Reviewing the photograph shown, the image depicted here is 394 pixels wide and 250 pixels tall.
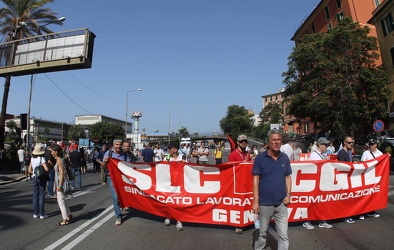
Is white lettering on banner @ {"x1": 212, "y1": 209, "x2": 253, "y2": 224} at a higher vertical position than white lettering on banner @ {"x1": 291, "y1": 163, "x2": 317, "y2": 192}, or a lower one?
lower

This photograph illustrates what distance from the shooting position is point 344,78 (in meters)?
31.1

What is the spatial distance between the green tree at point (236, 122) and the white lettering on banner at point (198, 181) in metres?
91.9

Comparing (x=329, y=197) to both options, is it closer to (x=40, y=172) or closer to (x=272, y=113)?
(x=40, y=172)

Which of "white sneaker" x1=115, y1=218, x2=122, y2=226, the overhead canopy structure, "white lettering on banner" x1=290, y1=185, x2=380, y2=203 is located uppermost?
the overhead canopy structure

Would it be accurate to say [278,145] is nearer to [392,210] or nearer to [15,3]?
[392,210]

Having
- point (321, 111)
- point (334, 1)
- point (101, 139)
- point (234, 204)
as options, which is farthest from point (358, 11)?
point (101, 139)

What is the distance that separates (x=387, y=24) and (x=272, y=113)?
61740mm

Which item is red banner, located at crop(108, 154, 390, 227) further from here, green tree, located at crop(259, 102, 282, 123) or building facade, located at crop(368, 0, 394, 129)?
green tree, located at crop(259, 102, 282, 123)

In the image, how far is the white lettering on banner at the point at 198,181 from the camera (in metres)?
6.15

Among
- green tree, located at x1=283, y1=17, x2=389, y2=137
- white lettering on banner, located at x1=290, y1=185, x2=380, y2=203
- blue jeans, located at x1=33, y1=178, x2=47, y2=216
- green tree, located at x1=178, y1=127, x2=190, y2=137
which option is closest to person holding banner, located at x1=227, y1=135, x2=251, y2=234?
white lettering on banner, located at x1=290, y1=185, x2=380, y2=203

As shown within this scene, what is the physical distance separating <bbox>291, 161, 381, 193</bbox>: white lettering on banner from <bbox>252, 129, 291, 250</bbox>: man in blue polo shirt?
2.12 m

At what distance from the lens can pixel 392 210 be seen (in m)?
7.45

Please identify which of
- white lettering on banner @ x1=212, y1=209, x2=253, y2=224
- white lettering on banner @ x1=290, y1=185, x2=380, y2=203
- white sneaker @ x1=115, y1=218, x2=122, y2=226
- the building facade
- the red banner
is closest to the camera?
white lettering on banner @ x1=212, y1=209, x2=253, y2=224

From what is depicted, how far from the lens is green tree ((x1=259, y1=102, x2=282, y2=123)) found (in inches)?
3580
